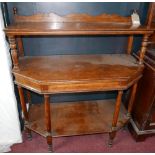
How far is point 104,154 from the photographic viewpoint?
5.73 feet

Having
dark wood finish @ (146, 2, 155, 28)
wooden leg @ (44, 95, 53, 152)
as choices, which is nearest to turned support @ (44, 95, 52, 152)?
wooden leg @ (44, 95, 53, 152)

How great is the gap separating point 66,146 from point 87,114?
39 cm

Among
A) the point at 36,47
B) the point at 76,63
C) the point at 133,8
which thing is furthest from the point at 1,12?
the point at 133,8

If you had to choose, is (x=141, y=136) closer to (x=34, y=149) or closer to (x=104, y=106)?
(x=104, y=106)

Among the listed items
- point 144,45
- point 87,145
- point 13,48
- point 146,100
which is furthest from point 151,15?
point 87,145

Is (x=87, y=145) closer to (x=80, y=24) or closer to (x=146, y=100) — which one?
(x=146, y=100)

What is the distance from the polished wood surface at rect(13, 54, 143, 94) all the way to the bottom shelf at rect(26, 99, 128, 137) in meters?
0.53

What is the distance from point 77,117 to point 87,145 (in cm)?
30

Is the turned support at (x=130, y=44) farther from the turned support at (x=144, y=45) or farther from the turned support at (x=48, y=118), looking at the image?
the turned support at (x=48, y=118)

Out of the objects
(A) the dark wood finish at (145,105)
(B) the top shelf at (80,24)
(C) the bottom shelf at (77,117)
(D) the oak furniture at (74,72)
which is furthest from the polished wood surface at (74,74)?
(C) the bottom shelf at (77,117)

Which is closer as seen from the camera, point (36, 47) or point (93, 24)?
point (93, 24)

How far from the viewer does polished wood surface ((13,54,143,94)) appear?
1.34 metres

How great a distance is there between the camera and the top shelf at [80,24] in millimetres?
1329

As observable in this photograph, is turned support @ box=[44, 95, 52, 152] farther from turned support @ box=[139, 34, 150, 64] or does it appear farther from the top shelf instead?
turned support @ box=[139, 34, 150, 64]
